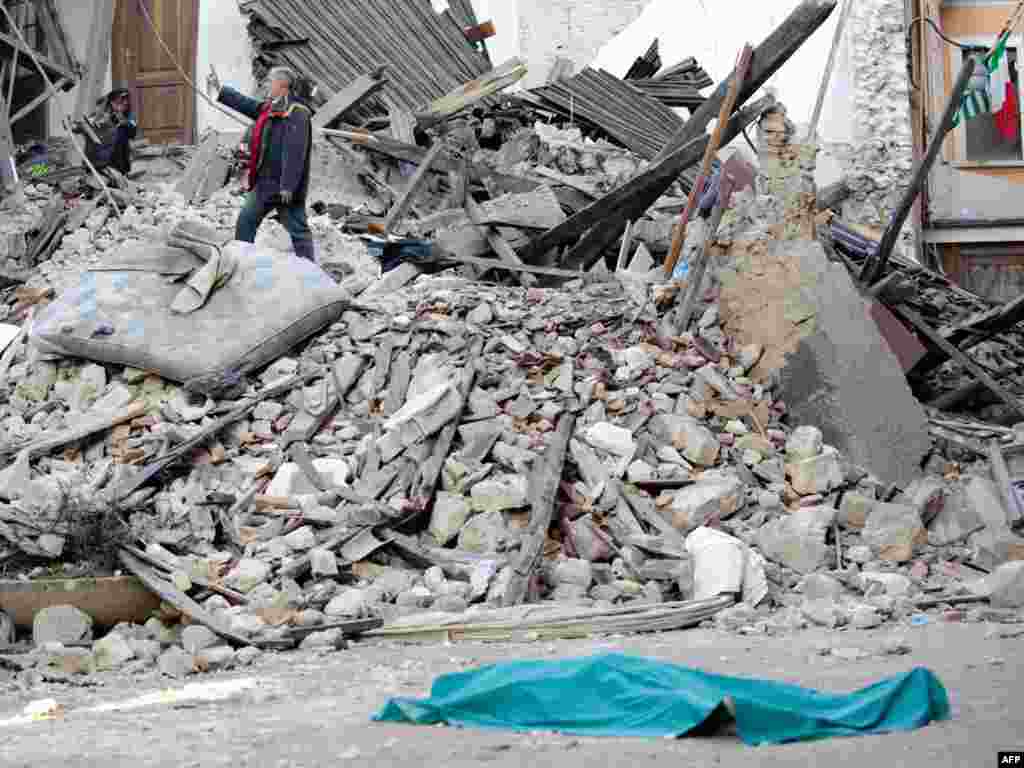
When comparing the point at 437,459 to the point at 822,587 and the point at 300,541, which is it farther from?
the point at 822,587

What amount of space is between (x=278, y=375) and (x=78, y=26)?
34.0 ft

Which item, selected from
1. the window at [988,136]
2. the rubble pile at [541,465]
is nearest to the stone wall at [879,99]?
the window at [988,136]

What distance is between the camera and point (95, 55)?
60.0 feet

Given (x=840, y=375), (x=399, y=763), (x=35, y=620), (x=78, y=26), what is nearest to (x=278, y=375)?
(x=35, y=620)

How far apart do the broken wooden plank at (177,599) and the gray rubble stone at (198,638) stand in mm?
39

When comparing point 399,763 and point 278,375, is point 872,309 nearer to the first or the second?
point 278,375

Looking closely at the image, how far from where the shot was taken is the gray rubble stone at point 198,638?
7.21 meters

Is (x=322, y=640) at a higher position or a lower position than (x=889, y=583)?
lower

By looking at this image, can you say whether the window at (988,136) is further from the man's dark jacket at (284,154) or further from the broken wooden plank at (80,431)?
the broken wooden plank at (80,431)

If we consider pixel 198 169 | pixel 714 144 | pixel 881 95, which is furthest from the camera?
pixel 881 95

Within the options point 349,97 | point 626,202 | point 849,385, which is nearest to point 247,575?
point 849,385

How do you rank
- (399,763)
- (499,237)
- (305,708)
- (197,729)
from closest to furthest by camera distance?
(399,763) → (197,729) → (305,708) → (499,237)

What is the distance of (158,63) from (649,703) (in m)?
15.7

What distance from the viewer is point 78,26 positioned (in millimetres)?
18688
